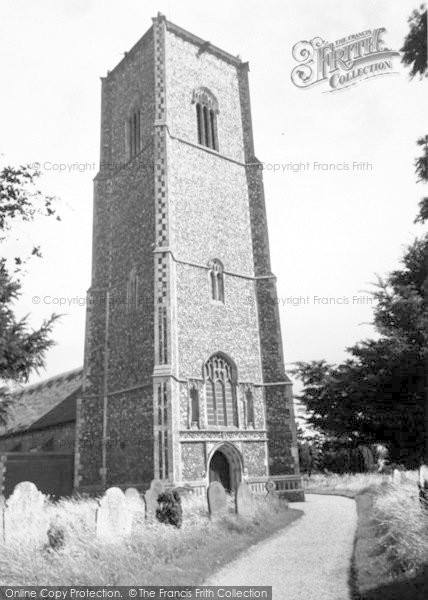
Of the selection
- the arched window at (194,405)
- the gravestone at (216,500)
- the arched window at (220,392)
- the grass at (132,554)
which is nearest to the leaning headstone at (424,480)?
the grass at (132,554)

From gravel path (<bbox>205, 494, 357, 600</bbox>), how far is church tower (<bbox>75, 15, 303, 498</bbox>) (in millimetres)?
6054

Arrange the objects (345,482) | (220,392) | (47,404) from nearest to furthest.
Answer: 1. (220,392)
2. (345,482)
3. (47,404)

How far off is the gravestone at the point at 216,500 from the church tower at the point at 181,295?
4026 millimetres

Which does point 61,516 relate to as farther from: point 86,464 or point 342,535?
point 86,464

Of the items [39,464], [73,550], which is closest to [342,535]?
[73,550]

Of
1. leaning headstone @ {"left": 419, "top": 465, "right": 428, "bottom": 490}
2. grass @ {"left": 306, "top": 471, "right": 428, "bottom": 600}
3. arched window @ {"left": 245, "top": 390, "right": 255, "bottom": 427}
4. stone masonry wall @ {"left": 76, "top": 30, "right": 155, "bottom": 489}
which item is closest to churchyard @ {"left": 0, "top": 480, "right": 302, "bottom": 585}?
grass @ {"left": 306, "top": 471, "right": 428, "bottom": 600}

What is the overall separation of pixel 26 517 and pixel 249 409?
10981 millimetres

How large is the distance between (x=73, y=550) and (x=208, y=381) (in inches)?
425

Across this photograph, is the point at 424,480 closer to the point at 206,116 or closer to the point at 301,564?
the point at 301,564

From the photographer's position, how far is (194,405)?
57.6 feet

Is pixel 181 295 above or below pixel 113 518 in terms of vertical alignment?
above

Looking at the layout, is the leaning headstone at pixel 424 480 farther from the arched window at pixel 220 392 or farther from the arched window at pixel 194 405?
the arched window at pixel 220 392

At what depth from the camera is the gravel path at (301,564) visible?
6.75 metres

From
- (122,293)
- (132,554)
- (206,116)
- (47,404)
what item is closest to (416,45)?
(132,554)
